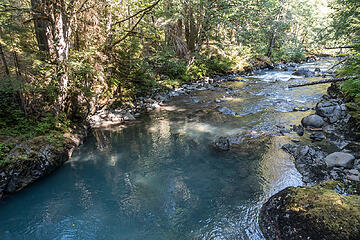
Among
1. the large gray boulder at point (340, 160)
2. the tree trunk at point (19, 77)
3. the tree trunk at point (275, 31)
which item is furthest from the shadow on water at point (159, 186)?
the tree trunk at point (275, 31)

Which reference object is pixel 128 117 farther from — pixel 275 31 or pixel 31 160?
pixel 275 31

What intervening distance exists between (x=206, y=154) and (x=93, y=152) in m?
3.64

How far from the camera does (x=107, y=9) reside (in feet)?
29.0

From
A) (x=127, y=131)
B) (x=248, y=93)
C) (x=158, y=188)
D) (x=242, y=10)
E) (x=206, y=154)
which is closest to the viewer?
(x=158, y=188)

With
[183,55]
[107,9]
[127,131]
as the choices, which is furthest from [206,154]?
[183,55]

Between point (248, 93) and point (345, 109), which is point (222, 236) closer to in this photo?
point (345, 109)

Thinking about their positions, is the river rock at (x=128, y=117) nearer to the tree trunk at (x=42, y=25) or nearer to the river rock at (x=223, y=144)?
the tree trunk at (x=42, y=25)

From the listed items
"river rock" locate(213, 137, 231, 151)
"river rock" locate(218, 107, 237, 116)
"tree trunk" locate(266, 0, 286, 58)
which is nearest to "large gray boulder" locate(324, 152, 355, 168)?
"river rock" locate(213, 137, 231, 151)

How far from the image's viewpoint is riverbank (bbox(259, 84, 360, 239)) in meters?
2.88

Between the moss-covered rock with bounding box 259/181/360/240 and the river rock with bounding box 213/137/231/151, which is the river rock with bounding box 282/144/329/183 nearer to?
the moss-covered rock with bounding box 259/181/360/240

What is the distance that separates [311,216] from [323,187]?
1213mm

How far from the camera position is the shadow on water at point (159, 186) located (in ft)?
12.6

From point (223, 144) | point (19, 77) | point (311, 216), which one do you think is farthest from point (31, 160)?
point (311, 216)

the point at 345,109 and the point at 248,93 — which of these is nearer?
the point at 345,109
